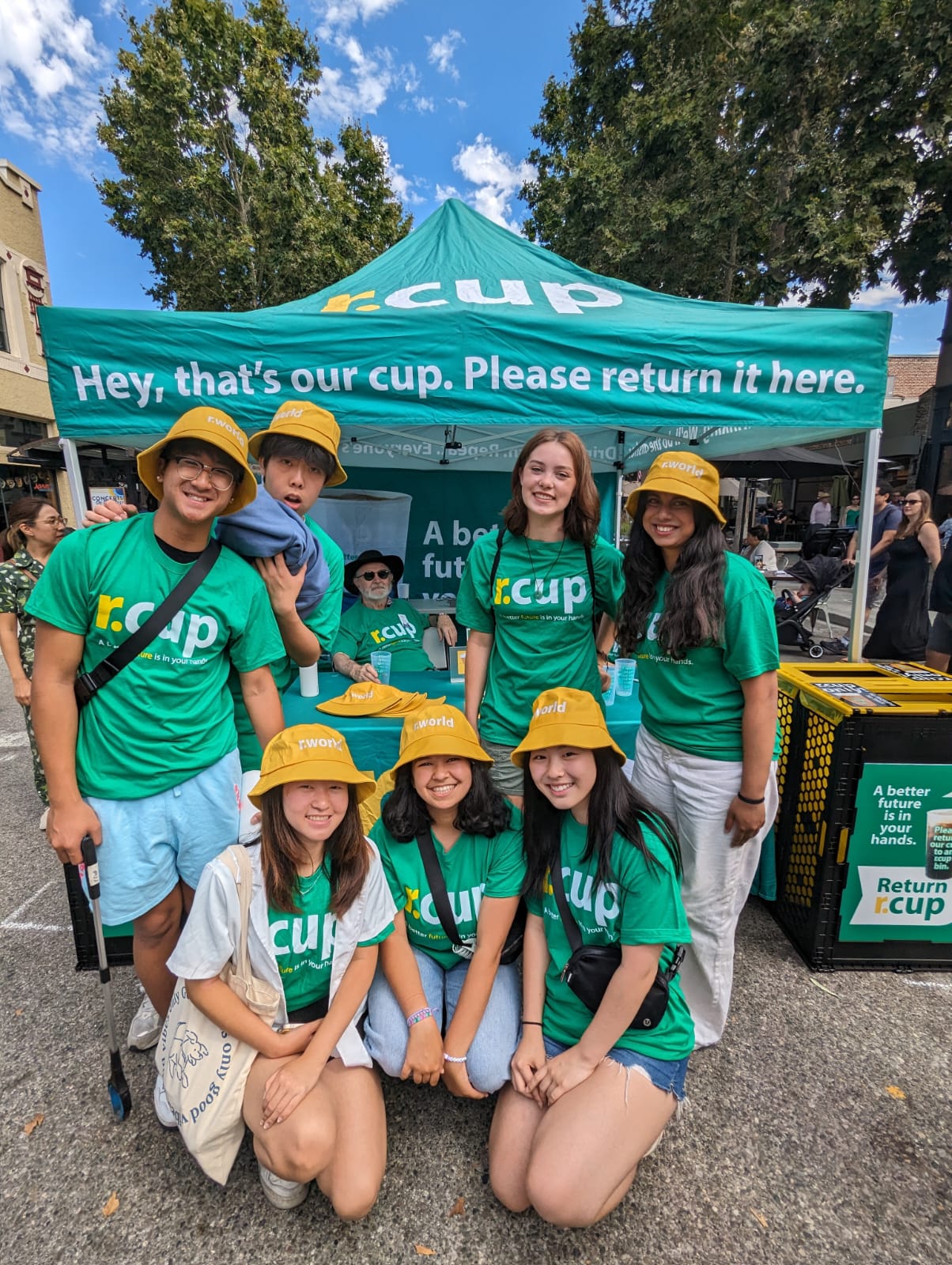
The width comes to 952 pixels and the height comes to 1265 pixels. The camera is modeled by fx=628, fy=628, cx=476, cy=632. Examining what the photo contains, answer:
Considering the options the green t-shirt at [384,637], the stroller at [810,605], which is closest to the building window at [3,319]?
the green t-shirt at [384,637]

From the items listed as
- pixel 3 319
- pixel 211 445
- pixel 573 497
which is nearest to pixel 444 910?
pixel 573 497

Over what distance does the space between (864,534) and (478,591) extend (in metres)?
2.25

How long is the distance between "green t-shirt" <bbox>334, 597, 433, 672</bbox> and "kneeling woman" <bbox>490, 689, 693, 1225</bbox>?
1800 mm

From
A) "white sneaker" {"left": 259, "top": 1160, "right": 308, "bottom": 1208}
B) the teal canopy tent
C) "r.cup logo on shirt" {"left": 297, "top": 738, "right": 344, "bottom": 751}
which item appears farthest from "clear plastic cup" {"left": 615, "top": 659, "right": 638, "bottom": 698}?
"white sneaker" {"left": 259, "top": 1160, "right": 308, "bottom": 1208}

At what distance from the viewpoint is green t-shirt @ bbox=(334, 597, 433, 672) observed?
3570mm

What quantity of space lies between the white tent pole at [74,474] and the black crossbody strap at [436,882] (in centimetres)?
191

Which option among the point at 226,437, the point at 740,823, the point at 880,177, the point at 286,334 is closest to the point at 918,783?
the point at 740,823

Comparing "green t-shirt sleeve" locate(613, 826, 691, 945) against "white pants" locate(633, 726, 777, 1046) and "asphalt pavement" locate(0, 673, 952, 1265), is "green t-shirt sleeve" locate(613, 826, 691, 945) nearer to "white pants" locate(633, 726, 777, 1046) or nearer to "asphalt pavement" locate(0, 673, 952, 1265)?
"white pants" locate(633, 726, 777, 1046)

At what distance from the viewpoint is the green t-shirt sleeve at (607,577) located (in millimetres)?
2158

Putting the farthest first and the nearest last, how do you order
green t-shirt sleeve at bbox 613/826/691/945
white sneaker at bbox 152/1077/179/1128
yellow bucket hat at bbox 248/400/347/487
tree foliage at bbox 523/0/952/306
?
1. tree foliage at bbox 523/0/952/306
2. yellow bucket hat at bbox 248/400/347/487
3. white sneaker at bbox 152/1077/179/1128
4. green t-shirt sleeve at bbox 613/826/691/945

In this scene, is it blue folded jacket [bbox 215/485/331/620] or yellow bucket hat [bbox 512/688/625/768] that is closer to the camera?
yellow bucket hat [bbox 512/688/625/768]

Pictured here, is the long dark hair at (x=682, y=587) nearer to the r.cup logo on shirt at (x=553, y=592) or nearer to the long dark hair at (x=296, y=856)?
the r.cup logo on shirt at (x=553, y=592)

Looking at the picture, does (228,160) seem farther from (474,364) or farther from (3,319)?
(474,364)

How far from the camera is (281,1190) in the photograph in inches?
63.3
